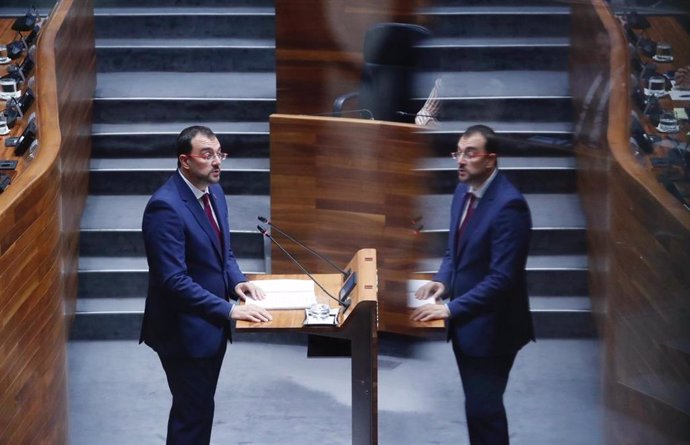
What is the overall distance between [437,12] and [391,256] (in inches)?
38.3

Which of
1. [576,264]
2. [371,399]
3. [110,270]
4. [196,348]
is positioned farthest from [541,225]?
[110,270]

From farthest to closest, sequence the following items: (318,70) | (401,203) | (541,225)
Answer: (318,70) < (401,203) < (541,225)

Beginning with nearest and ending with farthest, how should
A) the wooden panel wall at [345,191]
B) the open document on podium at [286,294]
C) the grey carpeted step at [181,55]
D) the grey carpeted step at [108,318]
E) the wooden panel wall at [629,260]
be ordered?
the wooden panel wall at [629,260] < the open document on podium at [286,294] < the grey carpeted step at [108,318] < the grey carpeted step at [181,55] < the wooden panel wall at [345,191]

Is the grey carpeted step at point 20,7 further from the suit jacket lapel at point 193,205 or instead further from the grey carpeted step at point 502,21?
the grey carpeted step at point 502,21

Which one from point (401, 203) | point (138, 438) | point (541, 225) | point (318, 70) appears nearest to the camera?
point (541, 225)

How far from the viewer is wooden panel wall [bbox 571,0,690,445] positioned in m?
3.75

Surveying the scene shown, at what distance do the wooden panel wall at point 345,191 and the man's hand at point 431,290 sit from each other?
0.66 m

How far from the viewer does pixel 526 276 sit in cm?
408

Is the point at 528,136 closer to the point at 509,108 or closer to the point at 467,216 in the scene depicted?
the point at 509,108

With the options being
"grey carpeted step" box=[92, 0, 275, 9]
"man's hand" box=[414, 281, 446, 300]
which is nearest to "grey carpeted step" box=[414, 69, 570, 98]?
"man's hand" box=[414, 281, 446, 300]

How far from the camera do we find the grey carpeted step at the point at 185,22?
4.73 m

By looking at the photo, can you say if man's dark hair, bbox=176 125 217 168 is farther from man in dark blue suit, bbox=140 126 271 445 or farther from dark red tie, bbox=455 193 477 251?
dark red tie, bbox=455 193 477 251

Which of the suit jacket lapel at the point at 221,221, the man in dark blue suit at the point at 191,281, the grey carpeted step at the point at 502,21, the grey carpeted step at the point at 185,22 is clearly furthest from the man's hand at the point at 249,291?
the grey carpeted step at the point at 185,22

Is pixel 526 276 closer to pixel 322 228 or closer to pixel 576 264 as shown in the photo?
pixel 576 264
